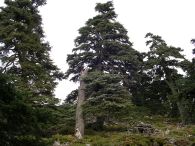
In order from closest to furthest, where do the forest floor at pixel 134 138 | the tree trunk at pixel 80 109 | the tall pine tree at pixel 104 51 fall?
the forest floor at pixel 134 138, the tree trunk at pixel 80 109, the tall pine tree at pixel 104 51

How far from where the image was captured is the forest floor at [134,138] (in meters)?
22.2

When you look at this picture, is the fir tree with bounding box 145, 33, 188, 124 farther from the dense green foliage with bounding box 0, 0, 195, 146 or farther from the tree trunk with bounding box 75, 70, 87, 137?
the tree trunk with bounding box 75, 70, 87, 137

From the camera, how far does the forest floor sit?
874 inches

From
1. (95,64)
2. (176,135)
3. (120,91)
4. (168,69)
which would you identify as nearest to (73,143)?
(120,91)

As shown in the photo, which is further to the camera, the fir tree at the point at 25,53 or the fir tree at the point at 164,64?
the fir tree at the point at 164,64

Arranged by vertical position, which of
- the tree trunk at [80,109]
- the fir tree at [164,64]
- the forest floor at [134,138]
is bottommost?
the forest floor at [134,138]

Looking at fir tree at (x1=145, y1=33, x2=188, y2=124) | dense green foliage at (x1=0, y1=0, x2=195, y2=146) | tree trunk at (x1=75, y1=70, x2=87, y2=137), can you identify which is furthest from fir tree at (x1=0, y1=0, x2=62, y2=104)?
fir tree at (x1=145, y1=33, x2=188, y2=124)

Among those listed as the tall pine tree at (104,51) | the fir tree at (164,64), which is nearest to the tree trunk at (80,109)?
the tall pine tree at (104,51)

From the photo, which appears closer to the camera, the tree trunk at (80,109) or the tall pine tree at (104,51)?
the tree trunk at (80,109)

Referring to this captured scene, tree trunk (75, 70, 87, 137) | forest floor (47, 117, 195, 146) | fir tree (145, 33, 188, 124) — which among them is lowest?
forest floor (47, 117, 195, 146)

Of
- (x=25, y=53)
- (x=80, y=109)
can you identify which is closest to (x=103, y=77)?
(x=80, y=109)

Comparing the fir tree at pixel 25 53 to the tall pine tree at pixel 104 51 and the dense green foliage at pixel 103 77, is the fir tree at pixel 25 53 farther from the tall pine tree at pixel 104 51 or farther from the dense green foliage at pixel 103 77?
the tall pine tree at pixel 104 51

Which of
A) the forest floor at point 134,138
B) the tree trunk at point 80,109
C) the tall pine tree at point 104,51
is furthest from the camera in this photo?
the tall pine tree at point 104,51

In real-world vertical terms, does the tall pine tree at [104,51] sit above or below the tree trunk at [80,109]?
above
